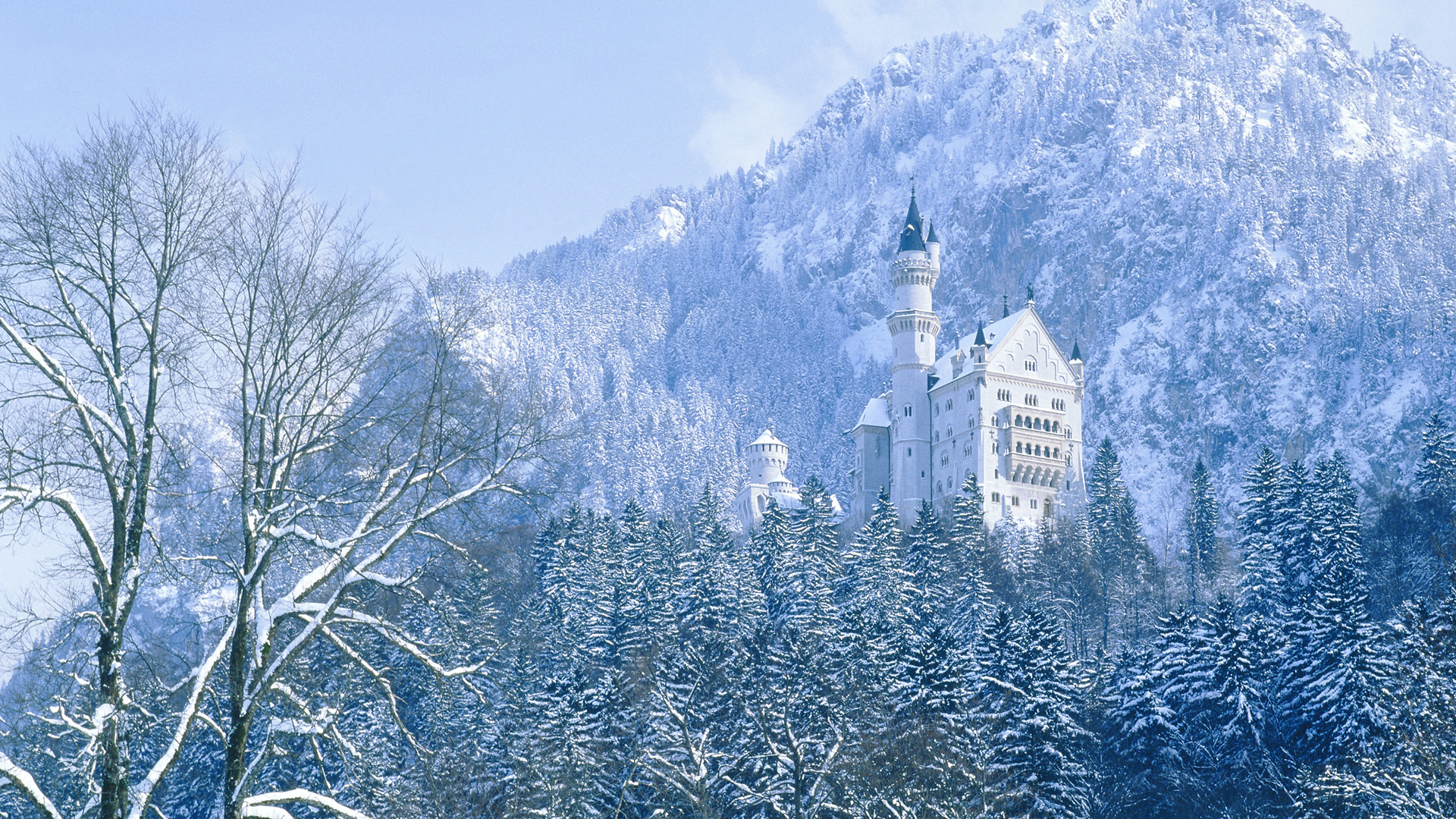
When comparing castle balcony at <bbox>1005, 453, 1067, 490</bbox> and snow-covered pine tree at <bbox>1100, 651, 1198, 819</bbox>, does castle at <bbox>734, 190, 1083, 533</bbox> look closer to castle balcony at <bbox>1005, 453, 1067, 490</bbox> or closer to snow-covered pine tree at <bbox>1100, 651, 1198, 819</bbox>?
castle balcony at <bbox>1005, 453, 1067, 490</bbox>

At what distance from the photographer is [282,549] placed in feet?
44.1

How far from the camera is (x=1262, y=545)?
219ft

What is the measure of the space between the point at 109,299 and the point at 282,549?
9.33 feet

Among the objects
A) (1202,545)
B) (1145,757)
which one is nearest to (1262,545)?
(1202,545)

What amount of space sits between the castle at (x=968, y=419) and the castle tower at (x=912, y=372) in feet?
0.31

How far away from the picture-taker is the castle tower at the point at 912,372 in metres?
121

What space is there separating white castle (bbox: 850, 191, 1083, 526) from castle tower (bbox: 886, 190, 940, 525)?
0.30ft

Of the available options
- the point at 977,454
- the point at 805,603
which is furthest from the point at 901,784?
the point at 977,454

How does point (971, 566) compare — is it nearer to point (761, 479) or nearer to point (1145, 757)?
point (1145, 757)

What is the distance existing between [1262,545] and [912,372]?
5945 centimetres

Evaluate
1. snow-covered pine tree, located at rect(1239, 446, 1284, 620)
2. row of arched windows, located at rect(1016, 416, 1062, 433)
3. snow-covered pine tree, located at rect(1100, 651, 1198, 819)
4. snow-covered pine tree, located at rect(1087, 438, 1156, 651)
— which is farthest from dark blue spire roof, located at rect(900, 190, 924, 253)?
snow-covered pine tree, located at rect(1100, 651, 1198, 819)

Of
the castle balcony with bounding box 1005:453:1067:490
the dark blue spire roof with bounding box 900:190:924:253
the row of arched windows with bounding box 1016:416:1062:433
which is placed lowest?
the castle balcony with bounding box 1005:453:1067:490

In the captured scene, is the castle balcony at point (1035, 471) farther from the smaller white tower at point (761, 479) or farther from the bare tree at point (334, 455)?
the bare tree at point (334, 455)

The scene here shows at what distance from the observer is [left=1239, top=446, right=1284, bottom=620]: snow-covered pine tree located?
63156 millimetres
